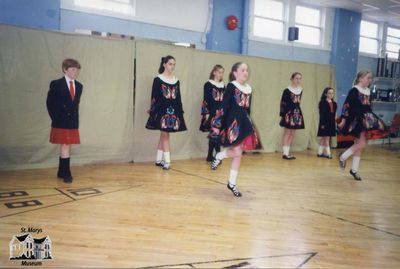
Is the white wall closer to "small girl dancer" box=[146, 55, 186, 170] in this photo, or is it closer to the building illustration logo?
"small girl dancer" box=[146, 55, 186, 170]

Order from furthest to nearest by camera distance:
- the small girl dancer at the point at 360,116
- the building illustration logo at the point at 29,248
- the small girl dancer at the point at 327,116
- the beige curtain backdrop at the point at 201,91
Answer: the small girl dancer at the point at 327,116 < the beige curtain backdrop at the point at 201,91 < the small girl dancer at the point at 360,116 < the building illustration logo at the point at 29,248

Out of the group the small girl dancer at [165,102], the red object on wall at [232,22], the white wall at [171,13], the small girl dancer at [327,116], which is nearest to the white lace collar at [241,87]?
the small girl dancer at [165,102]

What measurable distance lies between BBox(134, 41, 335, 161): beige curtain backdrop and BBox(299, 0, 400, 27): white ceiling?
161cm

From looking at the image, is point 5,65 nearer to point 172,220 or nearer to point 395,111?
point 172,220

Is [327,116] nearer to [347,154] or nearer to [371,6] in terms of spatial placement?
[347,154]

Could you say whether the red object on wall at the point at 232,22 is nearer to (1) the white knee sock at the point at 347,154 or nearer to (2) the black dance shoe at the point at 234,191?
(1) the white knee sock at the point at 347,154

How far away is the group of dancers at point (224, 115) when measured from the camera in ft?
12.9

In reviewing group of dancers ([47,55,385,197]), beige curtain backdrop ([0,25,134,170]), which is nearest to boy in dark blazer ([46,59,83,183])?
group of dancers ([47,55,385,197])

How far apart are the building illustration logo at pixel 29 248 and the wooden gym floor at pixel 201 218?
47 mm

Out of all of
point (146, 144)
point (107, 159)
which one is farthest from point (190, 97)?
point (107, 159)

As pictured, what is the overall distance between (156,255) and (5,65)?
10.7 ft

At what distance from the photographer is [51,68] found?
4.88 metres

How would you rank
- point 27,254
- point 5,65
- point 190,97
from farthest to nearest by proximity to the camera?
point 190,97, point 5,65, point 27,254

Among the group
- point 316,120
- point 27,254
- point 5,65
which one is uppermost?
point 5,65
